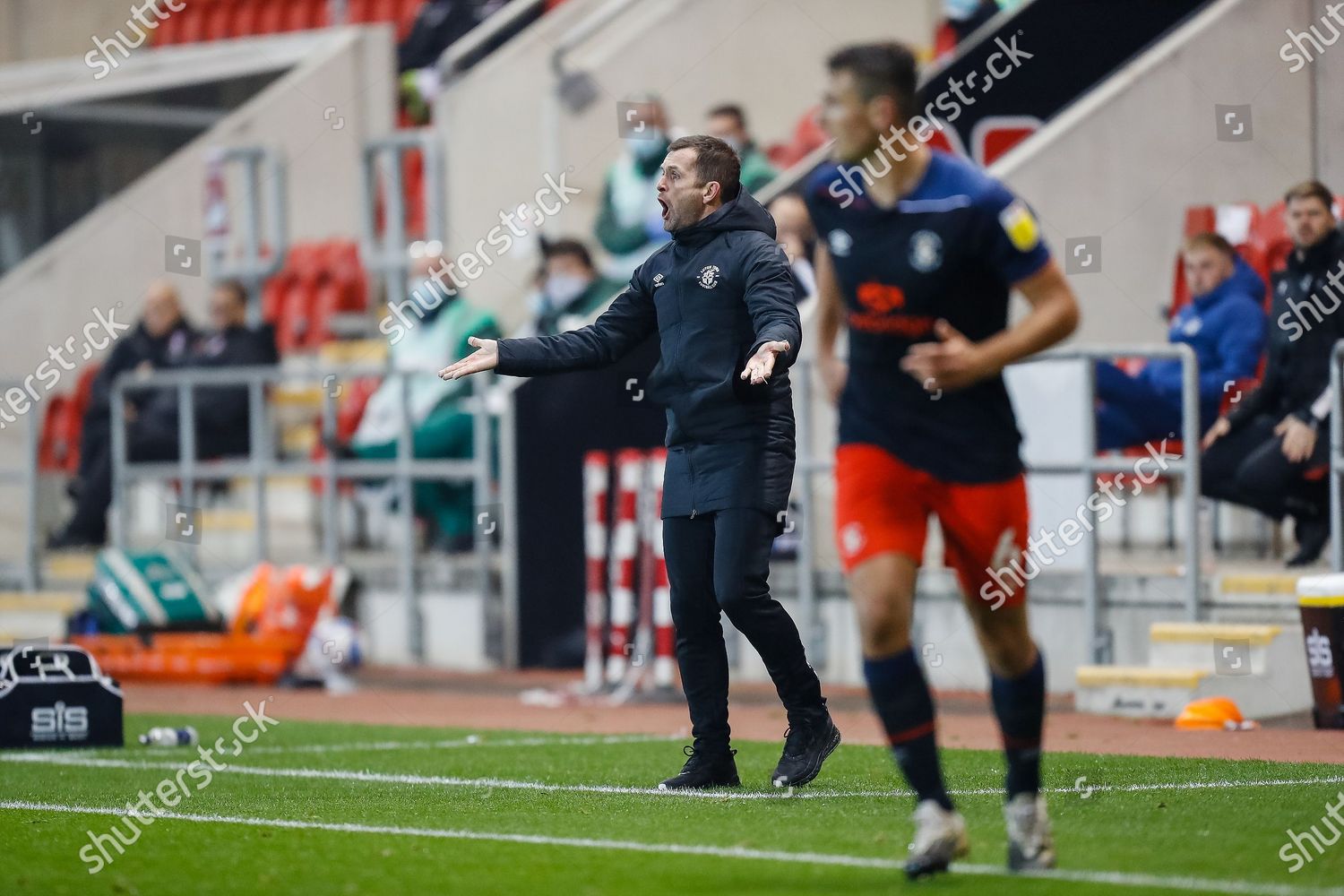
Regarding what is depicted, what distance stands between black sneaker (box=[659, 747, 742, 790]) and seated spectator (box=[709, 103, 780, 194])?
790cm

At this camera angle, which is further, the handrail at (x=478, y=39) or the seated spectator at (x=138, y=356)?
the handrail at (x=478, y=39)

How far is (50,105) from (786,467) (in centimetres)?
1648

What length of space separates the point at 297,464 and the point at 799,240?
4633 millimetres

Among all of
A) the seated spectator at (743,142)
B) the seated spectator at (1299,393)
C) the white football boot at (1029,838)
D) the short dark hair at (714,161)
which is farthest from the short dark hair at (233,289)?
the white football boot at (1029,838)

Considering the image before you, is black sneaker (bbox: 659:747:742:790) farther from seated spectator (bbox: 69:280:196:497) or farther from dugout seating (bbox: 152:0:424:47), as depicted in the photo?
dugout seating (bbox: 152:0:424:47)

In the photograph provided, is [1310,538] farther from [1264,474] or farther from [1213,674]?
[1213,674]

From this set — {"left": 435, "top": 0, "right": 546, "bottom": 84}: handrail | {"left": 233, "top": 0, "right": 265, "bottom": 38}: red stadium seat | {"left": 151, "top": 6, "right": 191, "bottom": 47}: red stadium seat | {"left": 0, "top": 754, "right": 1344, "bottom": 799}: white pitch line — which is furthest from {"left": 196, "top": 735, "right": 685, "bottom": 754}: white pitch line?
{"left": 151, "top": 6, "right": 191, "bottom": 47}: red stadium seat

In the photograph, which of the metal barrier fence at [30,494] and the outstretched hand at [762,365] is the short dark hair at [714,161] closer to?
the outstretched hand at [762,365]

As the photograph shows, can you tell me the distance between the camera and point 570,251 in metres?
15.9

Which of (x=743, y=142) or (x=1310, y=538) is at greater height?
(x=743, y=142)

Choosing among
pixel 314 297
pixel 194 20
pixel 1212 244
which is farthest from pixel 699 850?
pixel 194 20

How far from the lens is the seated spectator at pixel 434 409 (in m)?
16.1

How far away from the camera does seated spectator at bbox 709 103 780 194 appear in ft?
51.6

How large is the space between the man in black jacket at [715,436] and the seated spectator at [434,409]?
24.9ft
